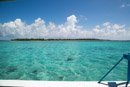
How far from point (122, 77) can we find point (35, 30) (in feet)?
65.4

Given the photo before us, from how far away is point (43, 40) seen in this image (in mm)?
32094

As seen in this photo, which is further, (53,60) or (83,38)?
(83,38)

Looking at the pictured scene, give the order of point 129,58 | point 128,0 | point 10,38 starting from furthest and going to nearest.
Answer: point 10,38 → point 128,0 → point 129,58

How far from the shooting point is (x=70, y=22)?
3309 centimetres

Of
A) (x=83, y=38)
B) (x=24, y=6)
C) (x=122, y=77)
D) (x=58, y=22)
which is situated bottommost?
(x=122, y=77)

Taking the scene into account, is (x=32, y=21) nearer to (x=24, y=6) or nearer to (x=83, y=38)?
(x=24, y=6)

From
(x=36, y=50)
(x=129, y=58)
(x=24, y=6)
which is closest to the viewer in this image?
(x=129, y=58)

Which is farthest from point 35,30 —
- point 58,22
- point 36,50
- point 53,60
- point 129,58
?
point 129,58

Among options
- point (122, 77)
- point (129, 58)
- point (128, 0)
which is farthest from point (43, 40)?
point (129, 58)

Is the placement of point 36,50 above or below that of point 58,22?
below

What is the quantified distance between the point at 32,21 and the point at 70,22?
6235mm

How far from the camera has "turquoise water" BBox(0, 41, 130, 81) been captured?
47.9 ft

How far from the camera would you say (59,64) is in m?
20.0

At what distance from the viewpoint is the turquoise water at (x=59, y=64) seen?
1461cm
